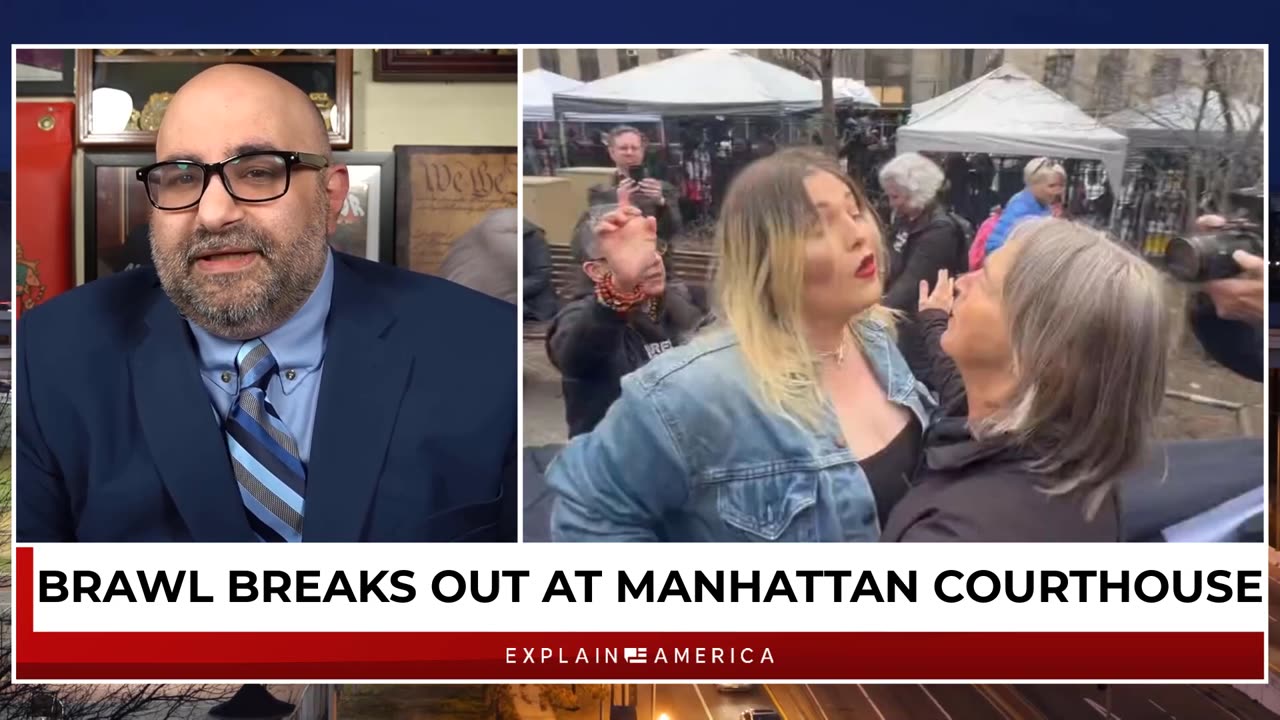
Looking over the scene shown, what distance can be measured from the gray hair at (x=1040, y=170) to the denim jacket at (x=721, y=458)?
15.7 inches

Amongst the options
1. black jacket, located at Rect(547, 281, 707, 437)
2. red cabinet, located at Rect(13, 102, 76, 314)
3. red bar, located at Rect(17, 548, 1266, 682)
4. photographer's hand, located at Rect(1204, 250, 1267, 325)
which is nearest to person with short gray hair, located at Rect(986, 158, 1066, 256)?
photographer's hand, located at Rect(1204, 250, 1267, 325)

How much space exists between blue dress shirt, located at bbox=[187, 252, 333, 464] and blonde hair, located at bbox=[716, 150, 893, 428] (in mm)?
784

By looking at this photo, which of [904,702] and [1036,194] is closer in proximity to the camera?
[1036,194]

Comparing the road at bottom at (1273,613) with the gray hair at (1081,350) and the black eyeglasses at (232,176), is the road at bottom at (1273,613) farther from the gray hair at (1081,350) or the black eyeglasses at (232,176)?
the black eyeglasses at (232,176)

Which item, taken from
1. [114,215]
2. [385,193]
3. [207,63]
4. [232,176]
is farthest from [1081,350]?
[114,215]

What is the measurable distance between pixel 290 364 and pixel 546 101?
710 millimetres

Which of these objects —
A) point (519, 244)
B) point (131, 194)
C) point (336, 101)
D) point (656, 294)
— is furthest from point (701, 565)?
point (131, 194)

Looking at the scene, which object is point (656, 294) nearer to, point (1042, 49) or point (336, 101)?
point (336, 101)

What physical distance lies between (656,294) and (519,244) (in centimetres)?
28

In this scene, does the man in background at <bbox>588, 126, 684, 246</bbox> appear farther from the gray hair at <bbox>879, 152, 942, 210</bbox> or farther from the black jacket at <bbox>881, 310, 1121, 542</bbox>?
the black jacket at <bbox>881, 310, 1121, 542</bbox>

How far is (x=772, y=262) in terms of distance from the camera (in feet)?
7.66

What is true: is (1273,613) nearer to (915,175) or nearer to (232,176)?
(915,175)

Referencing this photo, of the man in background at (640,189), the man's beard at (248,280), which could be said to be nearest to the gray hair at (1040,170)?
the man in background at (640,189)

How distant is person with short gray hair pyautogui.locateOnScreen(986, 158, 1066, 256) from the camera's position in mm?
2314
